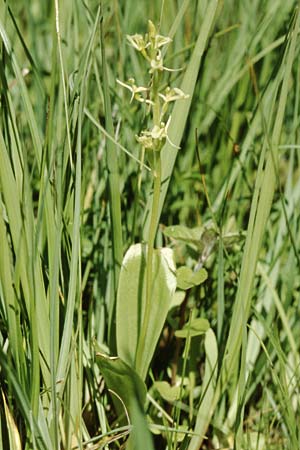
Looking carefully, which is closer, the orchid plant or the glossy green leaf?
the orchid plant

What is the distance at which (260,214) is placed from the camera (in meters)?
1.03

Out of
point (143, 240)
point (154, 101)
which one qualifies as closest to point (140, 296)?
point (143, 240)

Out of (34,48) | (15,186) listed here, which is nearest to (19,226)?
(15,186)

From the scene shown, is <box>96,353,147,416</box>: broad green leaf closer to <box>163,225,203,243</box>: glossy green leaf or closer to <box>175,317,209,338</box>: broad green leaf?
<box>175,317,209,338</box>: broad green leaf

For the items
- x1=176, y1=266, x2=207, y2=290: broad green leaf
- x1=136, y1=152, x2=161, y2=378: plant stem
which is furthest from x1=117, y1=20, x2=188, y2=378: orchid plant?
x1=176, y1=266, x2=207, y2=290: broad green leaf

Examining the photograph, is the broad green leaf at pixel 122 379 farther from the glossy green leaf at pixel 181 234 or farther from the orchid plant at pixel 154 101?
the glossy green leaf at pixel 181 234

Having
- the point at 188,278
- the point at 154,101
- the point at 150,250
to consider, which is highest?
the point at 154,101

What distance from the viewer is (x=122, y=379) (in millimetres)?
1079

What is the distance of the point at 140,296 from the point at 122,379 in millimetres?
129

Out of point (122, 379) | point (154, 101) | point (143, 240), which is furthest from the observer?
point (143, 240)

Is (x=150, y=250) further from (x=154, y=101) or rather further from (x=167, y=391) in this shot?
(x=167, y=391)

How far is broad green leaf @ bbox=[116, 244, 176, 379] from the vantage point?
3.64ft

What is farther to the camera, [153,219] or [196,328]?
[196,328]

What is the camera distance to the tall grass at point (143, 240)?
0.99 meters
